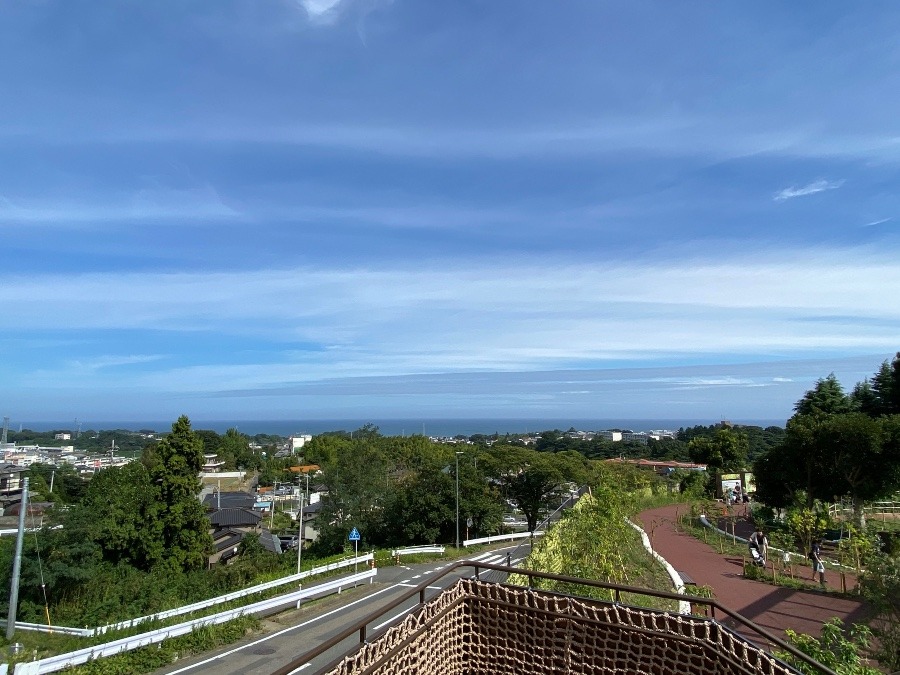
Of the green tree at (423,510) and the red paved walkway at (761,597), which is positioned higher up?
the red paved walkway at (761,597)

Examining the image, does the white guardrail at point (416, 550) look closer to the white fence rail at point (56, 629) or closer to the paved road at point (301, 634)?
the paved road at point (301, 634)

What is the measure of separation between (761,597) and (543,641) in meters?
8.55

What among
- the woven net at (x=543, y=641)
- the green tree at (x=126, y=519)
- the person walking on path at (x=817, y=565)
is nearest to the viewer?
the woven net at (x=543, y=641)

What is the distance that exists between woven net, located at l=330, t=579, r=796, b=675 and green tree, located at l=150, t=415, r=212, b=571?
18038 millimetres

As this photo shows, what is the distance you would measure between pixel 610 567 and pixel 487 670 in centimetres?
362

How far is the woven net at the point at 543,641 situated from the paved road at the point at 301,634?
2.06 metres

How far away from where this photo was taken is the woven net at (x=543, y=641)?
2986mm

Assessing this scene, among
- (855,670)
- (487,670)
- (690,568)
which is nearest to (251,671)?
(487,670)

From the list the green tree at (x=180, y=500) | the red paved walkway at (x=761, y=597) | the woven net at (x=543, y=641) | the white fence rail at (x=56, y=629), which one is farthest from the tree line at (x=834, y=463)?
the green tree at (x=180, y=500)

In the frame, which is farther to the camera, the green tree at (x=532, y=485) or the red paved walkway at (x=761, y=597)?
the green tree at (x=532, y=485)

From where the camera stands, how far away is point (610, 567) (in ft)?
22.6

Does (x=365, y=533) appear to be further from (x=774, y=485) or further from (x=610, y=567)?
(x=610, y=567)

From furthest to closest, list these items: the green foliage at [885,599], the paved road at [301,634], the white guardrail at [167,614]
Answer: the white guardrail at [167,614]
the paved road at [301,634]
the green foliage at [885,599]

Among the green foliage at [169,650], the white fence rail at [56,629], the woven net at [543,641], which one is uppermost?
the woven net at [543,641]
